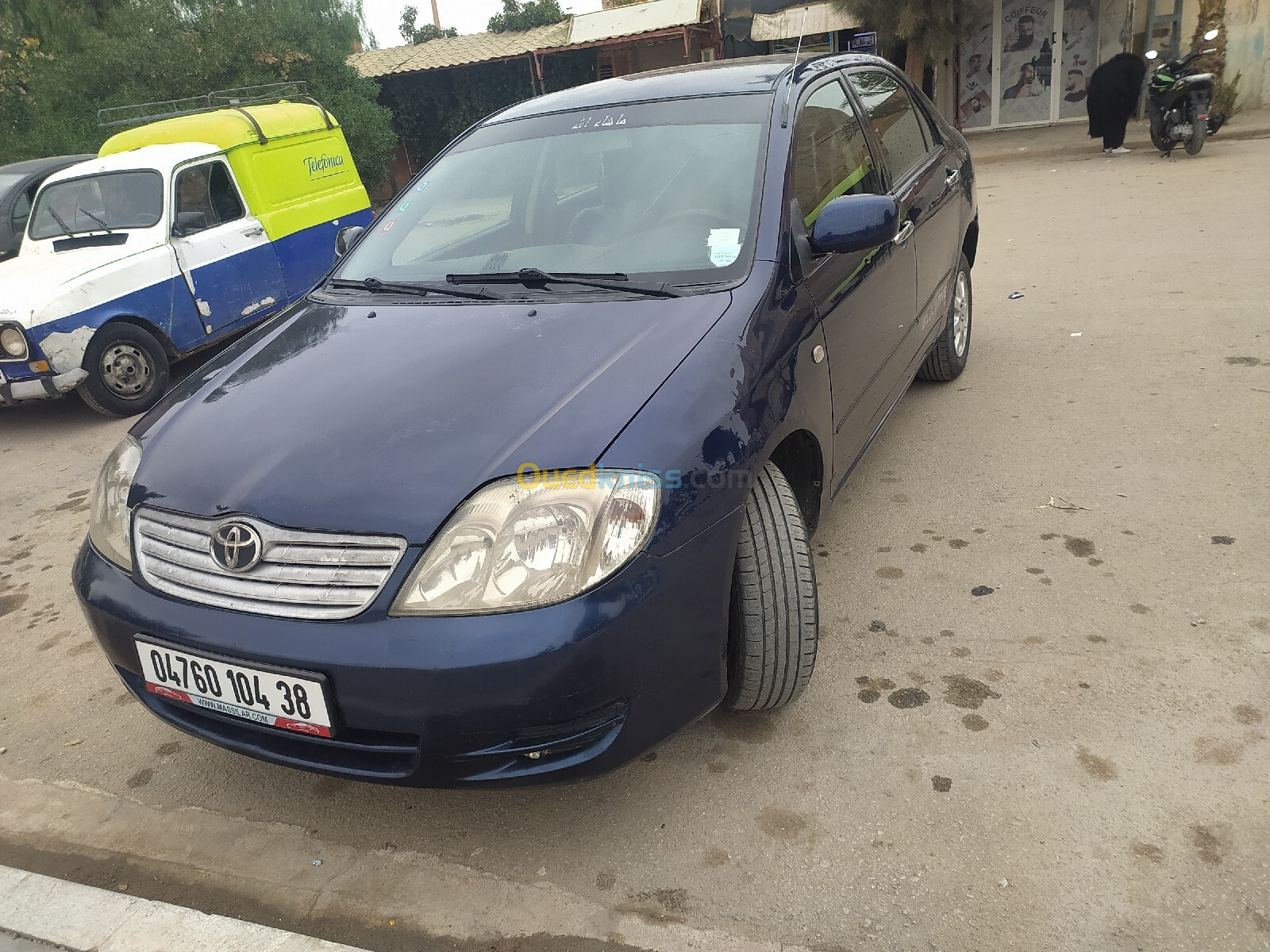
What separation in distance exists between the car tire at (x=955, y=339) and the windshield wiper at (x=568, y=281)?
7.96ft

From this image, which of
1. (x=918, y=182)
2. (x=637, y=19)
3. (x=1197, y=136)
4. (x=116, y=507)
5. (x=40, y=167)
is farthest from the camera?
(x=637, y=19)

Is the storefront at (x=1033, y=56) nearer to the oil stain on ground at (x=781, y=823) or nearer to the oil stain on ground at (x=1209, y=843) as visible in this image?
the oil stain on ground at (x=1209, y=843)

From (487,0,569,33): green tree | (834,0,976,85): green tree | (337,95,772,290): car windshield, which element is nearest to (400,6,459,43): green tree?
(487,0,569,33): green tree

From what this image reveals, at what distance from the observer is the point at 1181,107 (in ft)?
36.4

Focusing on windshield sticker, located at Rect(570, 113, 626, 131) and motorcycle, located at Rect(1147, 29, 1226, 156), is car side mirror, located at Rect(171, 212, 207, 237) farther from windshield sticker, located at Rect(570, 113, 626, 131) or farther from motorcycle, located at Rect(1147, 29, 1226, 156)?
motorcycle, located at Rect(1147, 29, 1226, 156)

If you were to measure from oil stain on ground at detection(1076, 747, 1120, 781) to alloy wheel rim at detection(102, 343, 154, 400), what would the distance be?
19.6 feet

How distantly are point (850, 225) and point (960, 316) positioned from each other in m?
2.50

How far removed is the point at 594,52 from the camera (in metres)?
20.5

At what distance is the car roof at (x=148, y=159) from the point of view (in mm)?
6645

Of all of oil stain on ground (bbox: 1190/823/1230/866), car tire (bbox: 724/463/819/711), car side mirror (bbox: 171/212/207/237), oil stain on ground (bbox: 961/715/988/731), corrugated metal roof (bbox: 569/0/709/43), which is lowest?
oil stain on ground (bbox: 961/715/988/731)

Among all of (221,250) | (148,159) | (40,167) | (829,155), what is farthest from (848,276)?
(40,167)

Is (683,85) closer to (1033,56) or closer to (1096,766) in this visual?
(1096,766)

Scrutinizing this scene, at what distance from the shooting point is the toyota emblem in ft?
6.29

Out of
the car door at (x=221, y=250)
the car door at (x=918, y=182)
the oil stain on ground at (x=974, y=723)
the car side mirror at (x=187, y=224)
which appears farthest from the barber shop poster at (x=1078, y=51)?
the oil stain on ground at (x=974, y=723)
